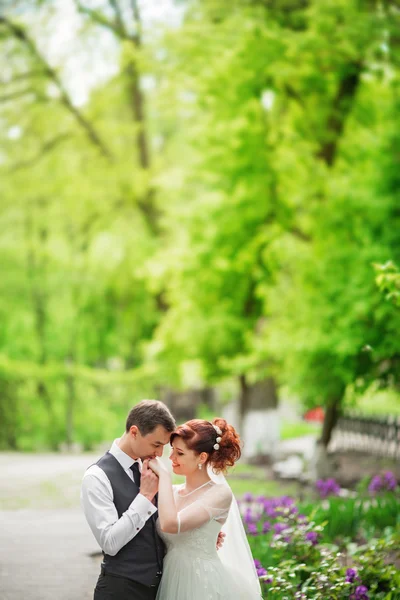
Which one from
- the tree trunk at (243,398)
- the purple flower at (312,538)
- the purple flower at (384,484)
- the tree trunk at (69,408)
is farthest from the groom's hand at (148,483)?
the tree trunk at (69,408)

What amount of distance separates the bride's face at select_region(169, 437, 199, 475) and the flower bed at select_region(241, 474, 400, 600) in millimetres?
1282

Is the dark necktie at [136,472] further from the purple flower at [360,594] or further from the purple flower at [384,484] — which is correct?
the purple flower at [384,484]

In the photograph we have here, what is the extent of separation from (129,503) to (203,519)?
1.49ft

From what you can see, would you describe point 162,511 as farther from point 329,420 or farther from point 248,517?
point 329,420

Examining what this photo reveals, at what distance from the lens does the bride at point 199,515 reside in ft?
12.0

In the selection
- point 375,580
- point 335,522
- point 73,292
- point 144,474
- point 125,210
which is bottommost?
point 73,292

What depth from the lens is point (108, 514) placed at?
3.32 metres

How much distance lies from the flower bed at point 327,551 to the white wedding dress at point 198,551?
2.63ft

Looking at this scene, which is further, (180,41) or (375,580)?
(180,41)

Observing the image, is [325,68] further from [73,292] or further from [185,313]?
[73,292]

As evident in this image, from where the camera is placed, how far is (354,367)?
10391 millimetres

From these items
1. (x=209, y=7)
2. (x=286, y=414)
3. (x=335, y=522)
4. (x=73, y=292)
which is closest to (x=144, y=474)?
(x=335, y=522)

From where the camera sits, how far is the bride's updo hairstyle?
366 cm

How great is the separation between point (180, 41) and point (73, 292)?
28.5 feet
